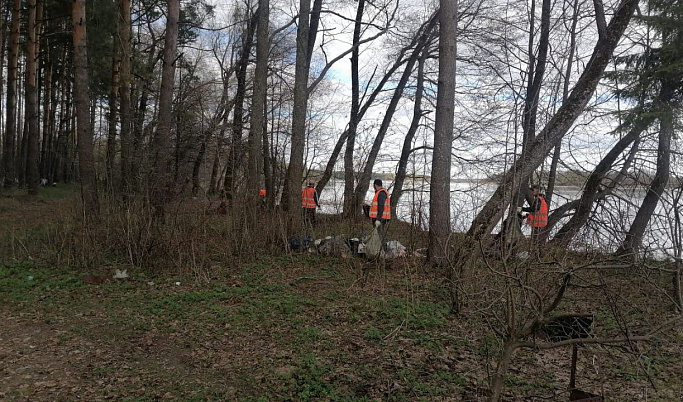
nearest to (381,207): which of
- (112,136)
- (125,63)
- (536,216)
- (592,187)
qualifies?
(536,216)

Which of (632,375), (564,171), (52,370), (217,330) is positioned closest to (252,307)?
(217,330)

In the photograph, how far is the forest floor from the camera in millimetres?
3734

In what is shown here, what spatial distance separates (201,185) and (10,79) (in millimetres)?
11901

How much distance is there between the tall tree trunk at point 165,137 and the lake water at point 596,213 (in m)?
2.81

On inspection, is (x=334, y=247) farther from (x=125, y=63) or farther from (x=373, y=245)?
(x=125, y=63)

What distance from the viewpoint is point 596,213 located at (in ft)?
17.2

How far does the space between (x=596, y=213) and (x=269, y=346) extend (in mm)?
4021

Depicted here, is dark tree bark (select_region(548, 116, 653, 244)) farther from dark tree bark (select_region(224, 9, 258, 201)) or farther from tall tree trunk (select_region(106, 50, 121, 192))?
tall tree trunk (select_region(106, 50, 121, 192))

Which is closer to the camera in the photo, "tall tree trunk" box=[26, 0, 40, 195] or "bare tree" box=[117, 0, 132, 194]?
"bare tree" box=[117, 0, 132, 194]

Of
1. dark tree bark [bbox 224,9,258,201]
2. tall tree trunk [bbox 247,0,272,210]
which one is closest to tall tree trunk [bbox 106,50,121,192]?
dark tree bark [bbox 224,9,258,201]

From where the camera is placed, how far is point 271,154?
8.82m

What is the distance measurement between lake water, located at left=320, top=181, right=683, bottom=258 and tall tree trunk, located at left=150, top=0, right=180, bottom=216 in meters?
2.81

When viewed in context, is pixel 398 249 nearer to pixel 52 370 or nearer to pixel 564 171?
pixel 564 171

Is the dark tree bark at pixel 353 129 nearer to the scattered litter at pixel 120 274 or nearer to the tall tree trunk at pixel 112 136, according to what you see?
the scattered litter at pixel 120 274
